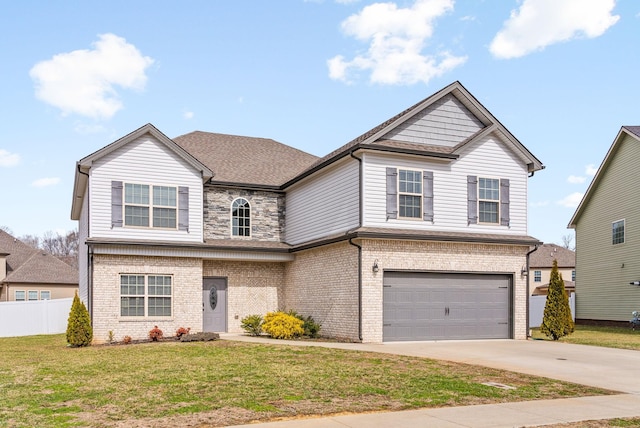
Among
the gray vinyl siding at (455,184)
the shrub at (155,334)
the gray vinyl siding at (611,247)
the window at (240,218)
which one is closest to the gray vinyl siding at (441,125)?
the gray vinyl siding at (455,184)

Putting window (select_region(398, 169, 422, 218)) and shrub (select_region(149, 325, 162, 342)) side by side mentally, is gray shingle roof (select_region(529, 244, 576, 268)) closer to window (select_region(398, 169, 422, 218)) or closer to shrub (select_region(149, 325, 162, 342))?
window (select_region(398, 169, 422, 218))

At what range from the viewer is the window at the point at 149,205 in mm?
23031

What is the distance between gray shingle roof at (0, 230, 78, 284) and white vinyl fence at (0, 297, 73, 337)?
12578 millimetres

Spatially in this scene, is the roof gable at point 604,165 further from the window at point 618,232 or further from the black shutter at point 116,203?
the black shutter at point 116,203

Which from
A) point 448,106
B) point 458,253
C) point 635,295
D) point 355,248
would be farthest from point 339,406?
point 635,295

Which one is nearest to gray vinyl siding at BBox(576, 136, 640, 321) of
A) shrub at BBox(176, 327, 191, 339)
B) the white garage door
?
the white garage door

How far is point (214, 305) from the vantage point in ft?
83.4

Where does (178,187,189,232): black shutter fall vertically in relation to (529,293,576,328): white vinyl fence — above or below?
above

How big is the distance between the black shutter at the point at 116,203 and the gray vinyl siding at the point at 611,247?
23.3m

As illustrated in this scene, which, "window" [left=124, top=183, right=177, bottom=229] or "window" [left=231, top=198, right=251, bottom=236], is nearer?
"window" [left=124, top=183, right=177, bottom=229]

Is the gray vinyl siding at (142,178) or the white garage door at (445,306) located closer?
the white garage door at (445,306)

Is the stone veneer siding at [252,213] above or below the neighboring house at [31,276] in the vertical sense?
above

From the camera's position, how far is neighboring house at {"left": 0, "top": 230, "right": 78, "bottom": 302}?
42875 millimetres

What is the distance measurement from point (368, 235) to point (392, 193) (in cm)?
190
